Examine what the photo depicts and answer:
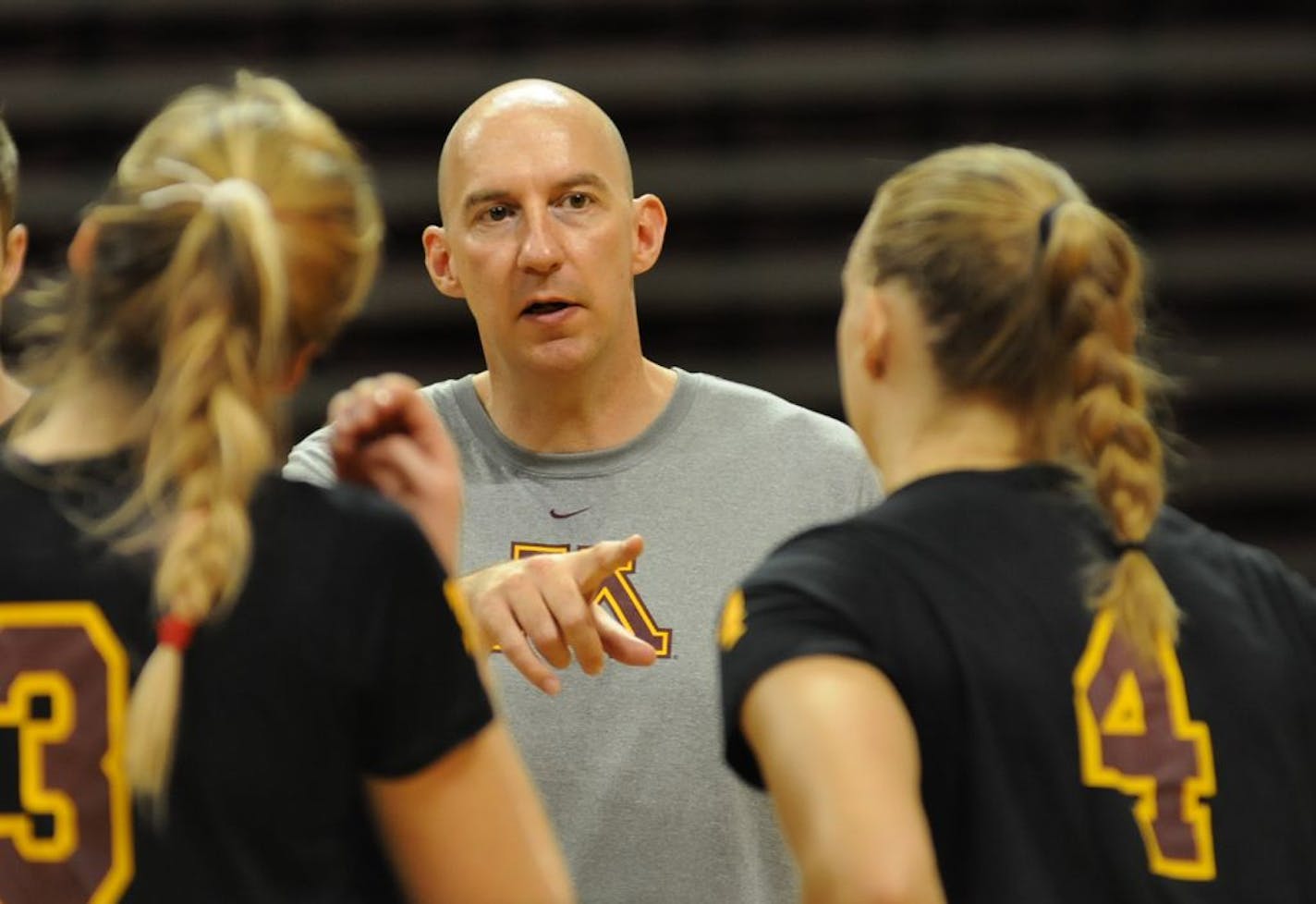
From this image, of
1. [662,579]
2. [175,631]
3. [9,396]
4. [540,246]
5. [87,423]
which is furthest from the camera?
[540,246]

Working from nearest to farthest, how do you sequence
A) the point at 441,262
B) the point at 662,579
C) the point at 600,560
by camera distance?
the point at 600,560 < the point at 662,579 < the point at 441,262

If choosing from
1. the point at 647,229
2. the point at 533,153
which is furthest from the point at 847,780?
the point at 647,229

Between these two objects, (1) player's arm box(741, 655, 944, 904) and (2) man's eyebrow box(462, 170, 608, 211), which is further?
(2) man's eyebrow box(462, 170, 608, 211)

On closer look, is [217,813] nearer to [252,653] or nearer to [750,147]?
[252,653]

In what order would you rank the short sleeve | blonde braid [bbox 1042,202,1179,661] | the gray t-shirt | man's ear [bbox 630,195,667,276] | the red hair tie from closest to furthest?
the red hair tie, blonde braid [bbox 1042,202,1179,661], the gray t-shirt, the short sleeve, man's ear [bbox 630,195,667,276]

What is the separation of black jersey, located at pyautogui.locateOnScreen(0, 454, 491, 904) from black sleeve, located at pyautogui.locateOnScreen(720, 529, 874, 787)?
9.7 inches

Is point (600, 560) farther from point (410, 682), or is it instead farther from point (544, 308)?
point (544, 308)

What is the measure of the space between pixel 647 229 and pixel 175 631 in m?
1.65

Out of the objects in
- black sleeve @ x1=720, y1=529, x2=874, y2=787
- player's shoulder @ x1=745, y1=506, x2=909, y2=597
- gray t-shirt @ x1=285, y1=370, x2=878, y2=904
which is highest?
player's shoulder @ x1=745, y1=506, x2=909, y2=597

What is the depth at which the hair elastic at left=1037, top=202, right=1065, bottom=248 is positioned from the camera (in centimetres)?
169

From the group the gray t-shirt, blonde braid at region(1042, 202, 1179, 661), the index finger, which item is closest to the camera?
blonde braid at region(1042, 202, 1179, 661)

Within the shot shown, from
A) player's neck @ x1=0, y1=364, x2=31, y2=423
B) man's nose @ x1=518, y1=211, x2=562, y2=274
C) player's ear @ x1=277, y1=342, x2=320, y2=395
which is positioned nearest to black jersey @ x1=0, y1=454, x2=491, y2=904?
player's ear @ x1=277, y1=342, x2=320, y2=395

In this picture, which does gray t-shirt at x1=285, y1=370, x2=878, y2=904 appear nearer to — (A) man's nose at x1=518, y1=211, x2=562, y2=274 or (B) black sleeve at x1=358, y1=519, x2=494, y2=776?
(A) man's nose at x1=518, y1=211, x2=562, y2=274

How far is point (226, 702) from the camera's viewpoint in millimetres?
1438
